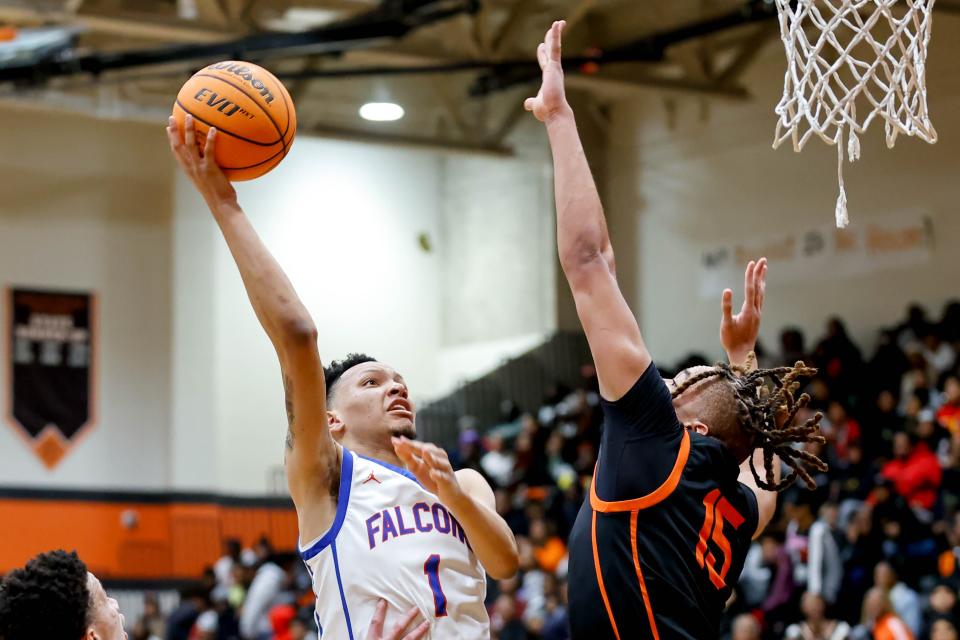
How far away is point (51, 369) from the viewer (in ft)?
60.1

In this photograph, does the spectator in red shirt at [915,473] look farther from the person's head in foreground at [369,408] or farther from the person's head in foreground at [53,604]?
the person's head in foreground at [53,604]

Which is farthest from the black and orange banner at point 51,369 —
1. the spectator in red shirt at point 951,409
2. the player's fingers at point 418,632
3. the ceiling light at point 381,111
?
the player's fingers at point 418,632

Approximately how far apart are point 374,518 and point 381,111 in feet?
48.0

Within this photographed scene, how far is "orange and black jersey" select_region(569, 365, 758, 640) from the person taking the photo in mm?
2971

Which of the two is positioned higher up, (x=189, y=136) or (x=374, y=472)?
(x=189, y=136)

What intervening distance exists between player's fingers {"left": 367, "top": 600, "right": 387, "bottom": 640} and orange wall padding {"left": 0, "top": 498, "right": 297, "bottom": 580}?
15.2m

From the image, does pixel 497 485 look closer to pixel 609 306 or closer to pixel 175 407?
pixel 175 407

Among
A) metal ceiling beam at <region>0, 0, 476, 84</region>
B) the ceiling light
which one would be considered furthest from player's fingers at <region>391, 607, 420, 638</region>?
the ceiling light

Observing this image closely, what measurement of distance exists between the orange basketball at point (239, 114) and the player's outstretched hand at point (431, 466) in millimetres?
735

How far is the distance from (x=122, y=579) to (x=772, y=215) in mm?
9421

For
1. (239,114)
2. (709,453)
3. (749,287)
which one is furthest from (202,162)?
(749,287)

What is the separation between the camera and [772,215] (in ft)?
55.7

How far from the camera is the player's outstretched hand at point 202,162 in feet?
10.2

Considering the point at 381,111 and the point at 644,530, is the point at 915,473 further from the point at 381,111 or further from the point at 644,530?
the point at 644,530
